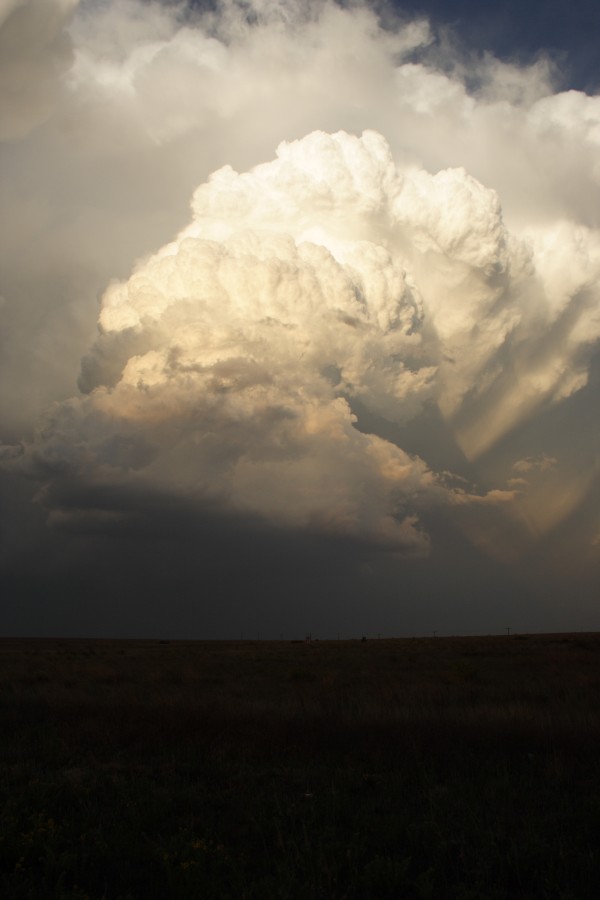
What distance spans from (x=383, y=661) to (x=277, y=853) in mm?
32369

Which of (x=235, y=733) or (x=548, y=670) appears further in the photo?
(x=548, y=670)

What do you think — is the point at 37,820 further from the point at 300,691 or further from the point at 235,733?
the point at 300,691

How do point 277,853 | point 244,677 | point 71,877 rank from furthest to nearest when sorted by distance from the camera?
point 244,677 → point 277,853 → point 71,877

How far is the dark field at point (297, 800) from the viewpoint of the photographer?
6504mm

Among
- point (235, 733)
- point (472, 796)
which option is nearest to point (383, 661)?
point (235, 733)

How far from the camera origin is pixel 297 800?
8922mm

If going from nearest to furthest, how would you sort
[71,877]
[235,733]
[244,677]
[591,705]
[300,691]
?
[71,877] → [235,733] → [591,705] → [300,691] → [244,677]

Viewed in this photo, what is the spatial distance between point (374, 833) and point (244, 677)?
73.8 feet

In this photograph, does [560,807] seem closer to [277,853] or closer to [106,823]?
[277,853]

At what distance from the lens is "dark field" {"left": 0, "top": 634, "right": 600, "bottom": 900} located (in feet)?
21.3

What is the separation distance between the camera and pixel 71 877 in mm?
6598

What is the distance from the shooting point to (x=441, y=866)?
22.7 ft

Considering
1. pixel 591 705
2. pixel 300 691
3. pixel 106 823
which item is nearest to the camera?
pixel 106 823

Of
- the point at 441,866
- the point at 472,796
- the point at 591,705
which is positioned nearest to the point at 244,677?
the point at 591,705
